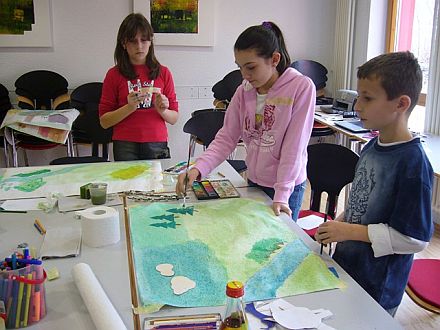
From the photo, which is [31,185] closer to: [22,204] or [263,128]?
[22,204]

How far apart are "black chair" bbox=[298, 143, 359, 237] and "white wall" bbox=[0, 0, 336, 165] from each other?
1697 mm

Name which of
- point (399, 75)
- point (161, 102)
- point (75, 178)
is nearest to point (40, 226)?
point (75, 178)

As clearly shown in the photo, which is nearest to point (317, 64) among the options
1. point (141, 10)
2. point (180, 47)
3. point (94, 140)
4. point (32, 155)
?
point (180, 47)

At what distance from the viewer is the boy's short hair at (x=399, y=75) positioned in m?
1.22

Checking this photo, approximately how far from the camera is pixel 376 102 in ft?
4.09

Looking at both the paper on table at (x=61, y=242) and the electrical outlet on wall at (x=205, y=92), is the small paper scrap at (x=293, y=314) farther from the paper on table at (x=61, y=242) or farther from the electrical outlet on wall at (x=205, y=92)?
the electrical outlet on wall at (x=205, y=92)

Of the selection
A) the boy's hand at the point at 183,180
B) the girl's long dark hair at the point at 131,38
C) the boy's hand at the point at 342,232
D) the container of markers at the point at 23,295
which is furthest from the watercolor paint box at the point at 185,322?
the girl's long dark hair at the point at 131,38

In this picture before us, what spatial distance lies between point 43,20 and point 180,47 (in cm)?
125

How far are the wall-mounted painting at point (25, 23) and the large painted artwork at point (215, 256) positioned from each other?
3.05 m

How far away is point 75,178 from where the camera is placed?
2.02 meters

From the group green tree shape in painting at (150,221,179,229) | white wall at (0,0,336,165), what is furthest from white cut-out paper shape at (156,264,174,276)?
white wall at (0,0,336,165)

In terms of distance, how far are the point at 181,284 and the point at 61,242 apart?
47cm

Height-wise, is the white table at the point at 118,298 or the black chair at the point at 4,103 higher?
the black chair at the point at 4,103

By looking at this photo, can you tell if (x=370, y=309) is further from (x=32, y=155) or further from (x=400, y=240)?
(x=32, y=155)
